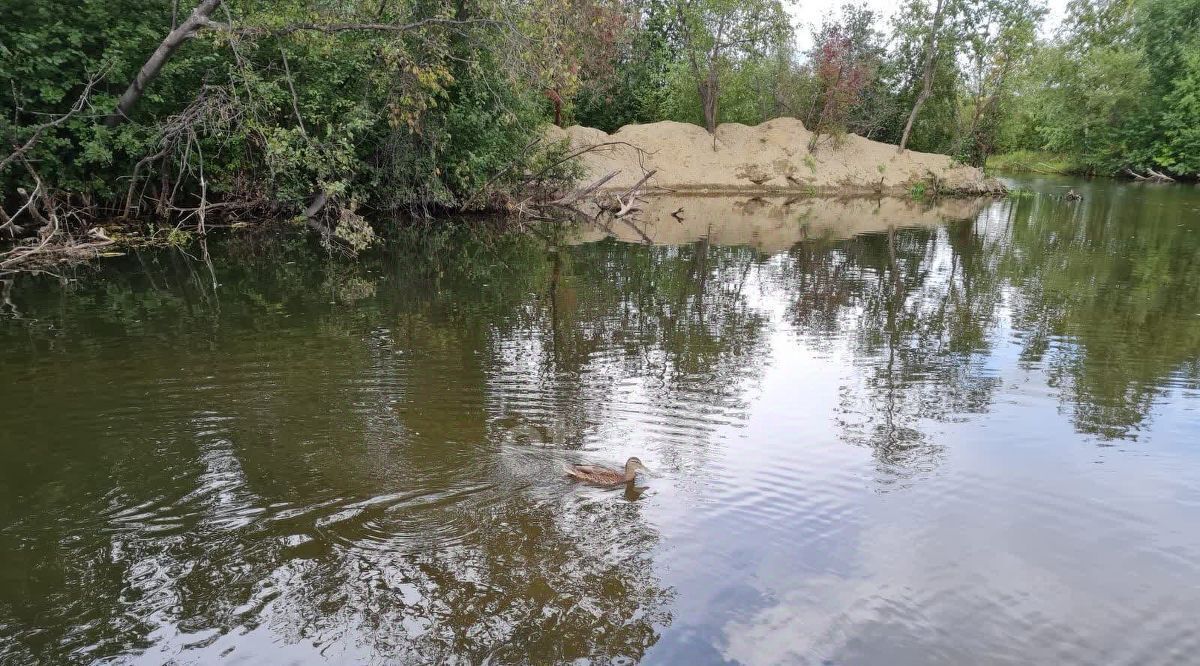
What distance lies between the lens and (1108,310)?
12438 mm

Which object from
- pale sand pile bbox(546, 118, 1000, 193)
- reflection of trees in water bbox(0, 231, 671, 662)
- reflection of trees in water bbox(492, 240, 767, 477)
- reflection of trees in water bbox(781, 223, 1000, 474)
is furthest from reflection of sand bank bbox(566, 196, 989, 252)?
reflection of trees in water bbox(0, 231, 671, 662)

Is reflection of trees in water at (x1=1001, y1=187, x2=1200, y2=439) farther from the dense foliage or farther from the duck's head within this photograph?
the dense foliage

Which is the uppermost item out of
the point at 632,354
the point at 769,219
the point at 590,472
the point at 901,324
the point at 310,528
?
the point at 769,219

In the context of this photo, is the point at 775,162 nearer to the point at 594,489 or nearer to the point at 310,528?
the point at 594,489

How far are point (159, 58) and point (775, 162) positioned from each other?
90.6ft

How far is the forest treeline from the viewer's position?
1631 cm

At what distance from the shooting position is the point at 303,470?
6320 millimetres

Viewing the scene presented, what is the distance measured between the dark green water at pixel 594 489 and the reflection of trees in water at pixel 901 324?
69mm

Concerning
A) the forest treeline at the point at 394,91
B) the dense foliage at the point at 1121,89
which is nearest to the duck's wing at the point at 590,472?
the forest treeline at the point at 394,91

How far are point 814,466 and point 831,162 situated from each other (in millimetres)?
33854

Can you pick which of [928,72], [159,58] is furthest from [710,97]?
[159,58]

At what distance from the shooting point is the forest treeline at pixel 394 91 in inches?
642

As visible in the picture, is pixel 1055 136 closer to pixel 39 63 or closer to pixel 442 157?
pixel 442 157

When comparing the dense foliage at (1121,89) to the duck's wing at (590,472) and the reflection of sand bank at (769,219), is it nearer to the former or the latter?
the reflection of sand bank at (769,219)
